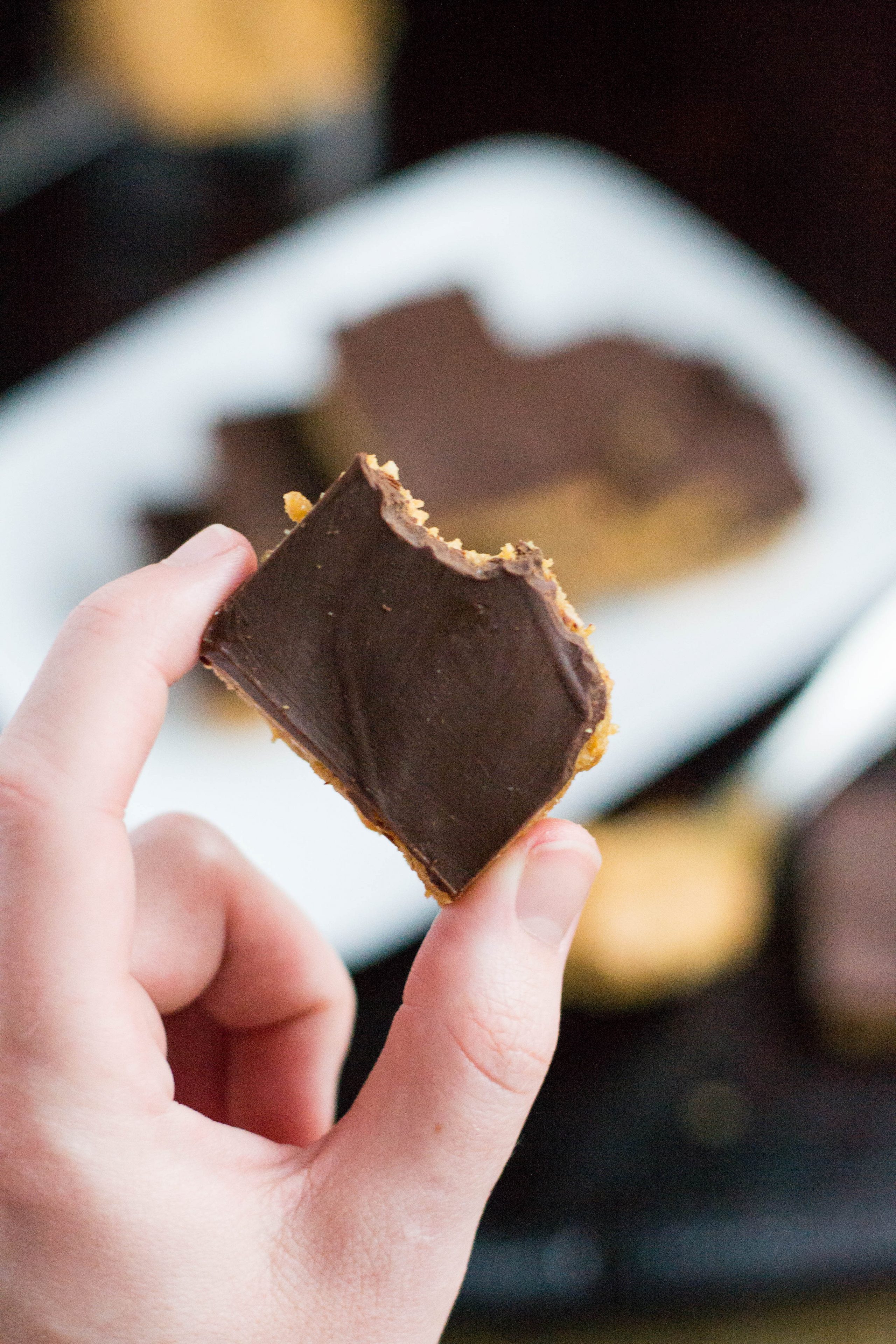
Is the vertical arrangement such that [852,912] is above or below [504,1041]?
below

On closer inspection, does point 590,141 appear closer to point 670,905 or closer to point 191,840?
point 670,905

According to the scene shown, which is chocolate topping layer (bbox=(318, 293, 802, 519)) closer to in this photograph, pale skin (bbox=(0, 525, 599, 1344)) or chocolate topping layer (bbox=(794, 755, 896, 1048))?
chocolate topping layer (bbox=(794, 755, 896, 1048))

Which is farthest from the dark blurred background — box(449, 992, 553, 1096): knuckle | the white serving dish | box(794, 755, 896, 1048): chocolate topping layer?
box(449, 992, 553, 1096): knuckle

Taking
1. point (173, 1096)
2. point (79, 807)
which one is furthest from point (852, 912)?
point (79, 807)

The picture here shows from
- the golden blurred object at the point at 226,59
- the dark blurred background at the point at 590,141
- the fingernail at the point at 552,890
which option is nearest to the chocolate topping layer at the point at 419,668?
the fingernail at the point at 552,890

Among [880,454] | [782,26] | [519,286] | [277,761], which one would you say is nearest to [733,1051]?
[277,761]

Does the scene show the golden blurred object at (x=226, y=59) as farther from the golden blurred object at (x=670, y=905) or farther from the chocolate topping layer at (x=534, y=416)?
the golden blurred object at (x=670, y=905)

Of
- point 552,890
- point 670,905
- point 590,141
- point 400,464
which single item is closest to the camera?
point 552,890
